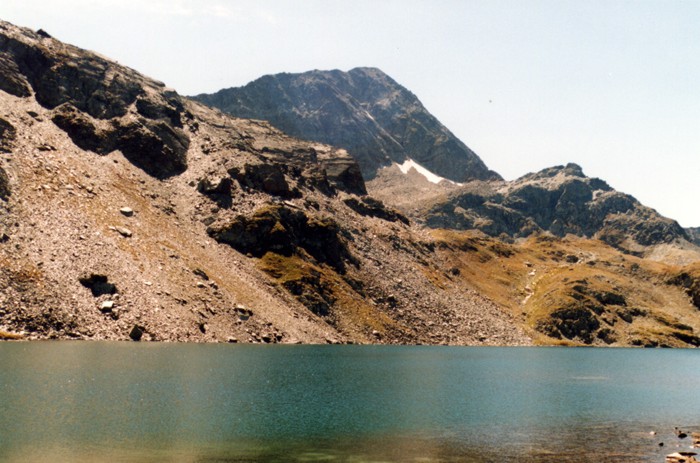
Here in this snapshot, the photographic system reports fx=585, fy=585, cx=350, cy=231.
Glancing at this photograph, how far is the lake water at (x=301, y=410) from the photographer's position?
122ft

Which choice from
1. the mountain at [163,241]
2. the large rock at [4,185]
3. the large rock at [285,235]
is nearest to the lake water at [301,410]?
the mountain at [163,241]

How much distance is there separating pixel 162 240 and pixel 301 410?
87795 mm

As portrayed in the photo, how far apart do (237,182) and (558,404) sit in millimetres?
129291

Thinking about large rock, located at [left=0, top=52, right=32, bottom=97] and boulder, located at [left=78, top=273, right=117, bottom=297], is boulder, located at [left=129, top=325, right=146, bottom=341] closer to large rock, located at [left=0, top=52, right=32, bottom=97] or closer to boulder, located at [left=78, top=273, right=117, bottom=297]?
boulder, located at [left=78, top=273, right=117, bottom=297]

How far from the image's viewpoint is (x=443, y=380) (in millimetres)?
82062

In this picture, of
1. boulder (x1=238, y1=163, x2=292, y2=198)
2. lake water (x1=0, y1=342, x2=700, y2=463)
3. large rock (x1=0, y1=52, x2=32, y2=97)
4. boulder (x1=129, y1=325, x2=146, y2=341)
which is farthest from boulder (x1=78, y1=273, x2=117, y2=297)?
large rock (x1=0, y1=52, x2=32, y2=97)

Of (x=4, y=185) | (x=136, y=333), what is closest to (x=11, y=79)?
(x=4, y=185)

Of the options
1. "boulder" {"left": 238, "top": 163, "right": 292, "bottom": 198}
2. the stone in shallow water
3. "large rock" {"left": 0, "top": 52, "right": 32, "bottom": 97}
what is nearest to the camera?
the stone in shallow water

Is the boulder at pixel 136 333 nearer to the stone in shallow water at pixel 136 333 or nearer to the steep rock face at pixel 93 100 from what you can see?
the stone in shallow water at pixel 136 333

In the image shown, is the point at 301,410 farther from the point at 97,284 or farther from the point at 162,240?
the point at 162,240

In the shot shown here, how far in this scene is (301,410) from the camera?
5294cm

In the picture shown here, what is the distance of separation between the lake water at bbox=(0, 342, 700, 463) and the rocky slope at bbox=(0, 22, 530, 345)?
14.4 meters

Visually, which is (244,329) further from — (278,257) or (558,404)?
(558,404)

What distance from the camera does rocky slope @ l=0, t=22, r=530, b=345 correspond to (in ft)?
330
